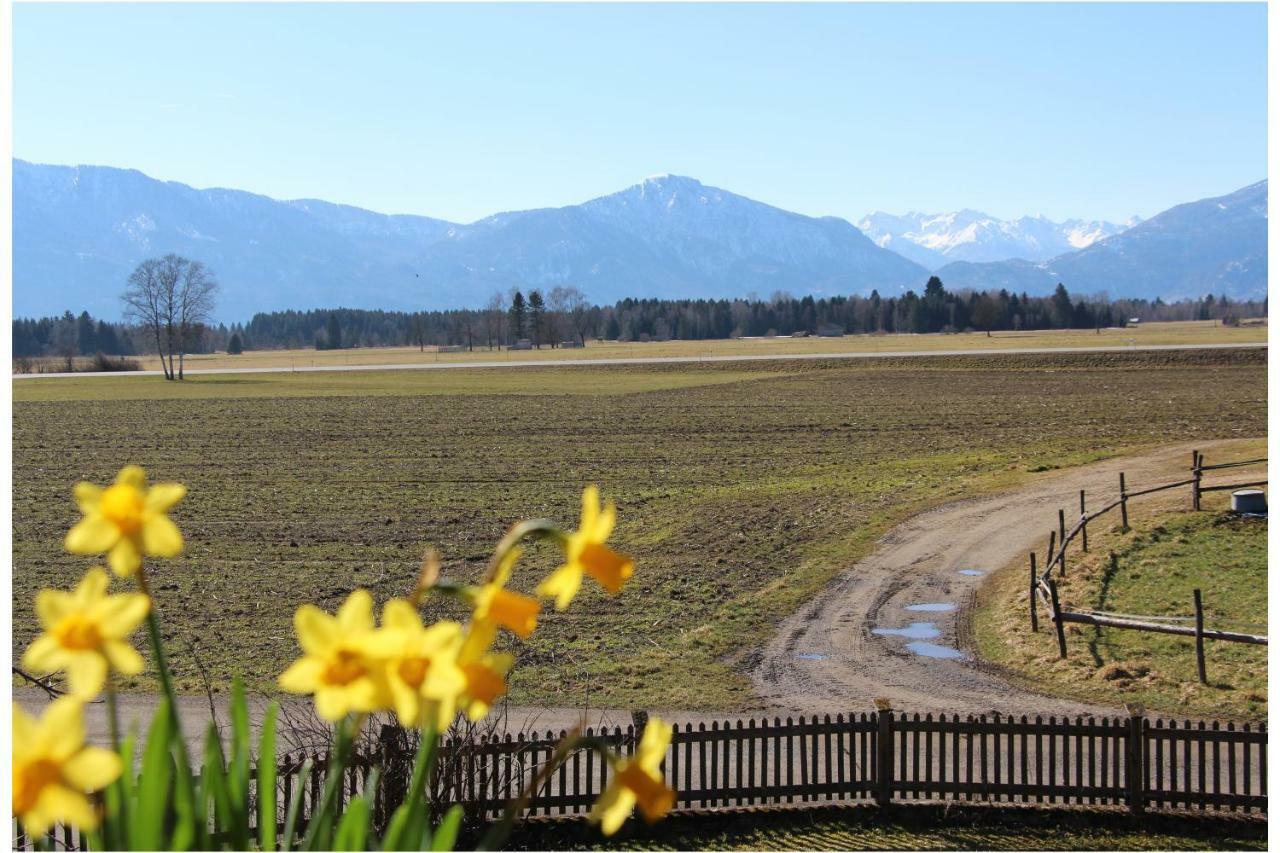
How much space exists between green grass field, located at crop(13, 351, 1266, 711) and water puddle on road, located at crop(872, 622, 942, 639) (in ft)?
4.82

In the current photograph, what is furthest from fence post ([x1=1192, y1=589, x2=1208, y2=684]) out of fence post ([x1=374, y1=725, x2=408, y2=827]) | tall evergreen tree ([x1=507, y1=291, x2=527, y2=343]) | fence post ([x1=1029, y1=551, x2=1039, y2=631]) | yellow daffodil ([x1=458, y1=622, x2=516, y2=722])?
tall evergreen tree ([x1=507, y1=291, x2=527, y2=343])

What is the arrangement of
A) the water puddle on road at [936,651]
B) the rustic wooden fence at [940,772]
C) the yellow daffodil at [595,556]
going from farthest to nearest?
1. the water puddle on road at [936,651]
2. the rustic wooden fence at [940,772]
3. the yellow daffodil at [595,556]

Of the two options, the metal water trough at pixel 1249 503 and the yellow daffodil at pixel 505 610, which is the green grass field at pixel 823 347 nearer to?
the metal water trough at pixel 1249 503

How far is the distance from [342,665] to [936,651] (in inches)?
617

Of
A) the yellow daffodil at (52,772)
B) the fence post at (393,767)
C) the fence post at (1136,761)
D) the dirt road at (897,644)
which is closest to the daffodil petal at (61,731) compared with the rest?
the yellow daffodil at (52,772)

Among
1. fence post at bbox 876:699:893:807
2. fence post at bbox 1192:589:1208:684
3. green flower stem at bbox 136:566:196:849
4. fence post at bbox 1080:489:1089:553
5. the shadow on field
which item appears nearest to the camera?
green flower stem at bbox 136:566:196:849

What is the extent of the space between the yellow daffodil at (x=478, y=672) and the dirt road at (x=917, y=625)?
1296cm

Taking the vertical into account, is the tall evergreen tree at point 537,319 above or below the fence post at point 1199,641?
above

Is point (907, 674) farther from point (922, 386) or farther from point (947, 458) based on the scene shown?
point (922, 386)

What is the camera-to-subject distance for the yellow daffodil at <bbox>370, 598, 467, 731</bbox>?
1345mm

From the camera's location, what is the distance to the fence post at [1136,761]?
10938mm

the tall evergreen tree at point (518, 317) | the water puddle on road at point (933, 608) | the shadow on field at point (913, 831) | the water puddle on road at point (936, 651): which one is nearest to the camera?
the shadow on field at point (913, 831)

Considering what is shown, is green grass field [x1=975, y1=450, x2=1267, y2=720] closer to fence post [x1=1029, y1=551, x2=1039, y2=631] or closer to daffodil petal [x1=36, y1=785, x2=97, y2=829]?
fence post [x1=1029, y1=551, x2=1039, y2=631]

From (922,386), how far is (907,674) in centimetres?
4639
